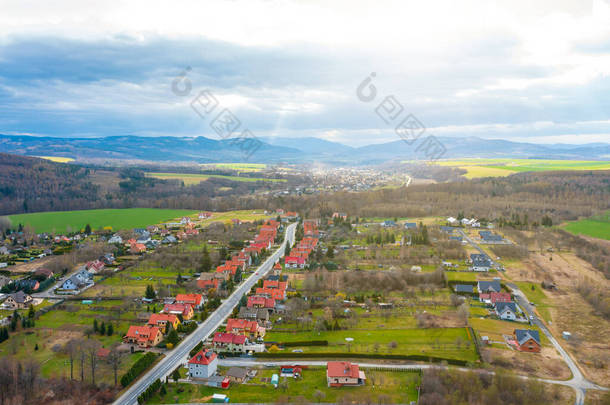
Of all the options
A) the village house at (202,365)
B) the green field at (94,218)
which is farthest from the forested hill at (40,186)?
the village house at (202,365)

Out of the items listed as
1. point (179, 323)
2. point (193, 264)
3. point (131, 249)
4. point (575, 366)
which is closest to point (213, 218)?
point (131, 249)

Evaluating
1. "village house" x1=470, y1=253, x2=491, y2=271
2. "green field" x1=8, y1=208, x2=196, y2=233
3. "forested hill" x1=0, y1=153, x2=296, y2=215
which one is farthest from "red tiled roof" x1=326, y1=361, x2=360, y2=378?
"forested hill" x1=0, y1=153, x2=296, y2=215

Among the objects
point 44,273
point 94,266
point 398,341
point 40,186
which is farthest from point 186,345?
point 40,186

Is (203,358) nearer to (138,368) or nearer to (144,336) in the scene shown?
(138,368)

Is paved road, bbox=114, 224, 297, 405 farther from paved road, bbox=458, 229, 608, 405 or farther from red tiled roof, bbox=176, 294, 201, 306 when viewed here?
paved road, bbox=458, 229, 608, 405

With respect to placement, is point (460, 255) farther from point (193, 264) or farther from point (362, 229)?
point (193, 264)

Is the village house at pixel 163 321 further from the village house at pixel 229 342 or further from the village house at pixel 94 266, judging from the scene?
the village house at pixel 94 266
